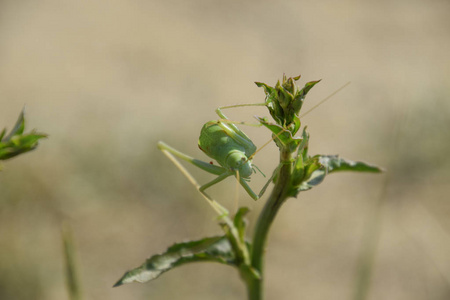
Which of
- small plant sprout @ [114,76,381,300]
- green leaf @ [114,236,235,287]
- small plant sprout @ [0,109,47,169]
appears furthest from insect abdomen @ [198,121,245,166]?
small plant sprout @ [0,109,47,169]

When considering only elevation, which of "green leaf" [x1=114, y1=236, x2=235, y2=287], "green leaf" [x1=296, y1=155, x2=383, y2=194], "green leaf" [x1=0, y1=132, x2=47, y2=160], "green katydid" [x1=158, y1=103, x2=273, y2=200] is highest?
"green leaf" [x1=0, y1=132, x2=47, y2=160]

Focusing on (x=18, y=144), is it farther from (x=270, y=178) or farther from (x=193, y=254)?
(x=270, y=178)

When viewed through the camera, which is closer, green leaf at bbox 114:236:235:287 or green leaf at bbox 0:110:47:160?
green leaf at bbox 0:110:47:160

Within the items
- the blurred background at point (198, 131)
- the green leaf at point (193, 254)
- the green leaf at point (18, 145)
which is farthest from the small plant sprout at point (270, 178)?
the blurred background at point (198, 131)

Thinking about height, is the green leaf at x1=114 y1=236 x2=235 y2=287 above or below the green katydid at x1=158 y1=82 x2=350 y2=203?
below

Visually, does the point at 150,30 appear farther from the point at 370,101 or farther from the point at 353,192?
the point at 353,192

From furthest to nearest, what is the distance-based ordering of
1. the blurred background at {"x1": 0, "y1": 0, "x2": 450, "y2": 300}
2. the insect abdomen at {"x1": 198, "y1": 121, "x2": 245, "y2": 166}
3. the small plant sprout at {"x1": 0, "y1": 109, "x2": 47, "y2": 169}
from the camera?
the blurred background at {"x1": 0, "y1": 0, "x2": 450, "y2": 300} < the insect abdomen at {"x1": 198, "y1": 121, "x2": 245, "y2": 166} < the small plant sprout at {"x1": 0, "y1": 109, "x2": 47, "y2": 169}

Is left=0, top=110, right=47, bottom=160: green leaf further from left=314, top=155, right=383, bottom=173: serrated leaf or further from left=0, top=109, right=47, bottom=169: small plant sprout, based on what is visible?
left=314, top=155, right=383, bottom=173: serrated leaf

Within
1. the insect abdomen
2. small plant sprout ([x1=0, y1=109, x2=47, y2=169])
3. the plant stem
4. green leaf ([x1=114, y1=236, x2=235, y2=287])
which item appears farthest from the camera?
the insect abdomen

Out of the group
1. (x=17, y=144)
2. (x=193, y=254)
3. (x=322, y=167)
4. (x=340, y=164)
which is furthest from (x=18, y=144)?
(x=340, y=164)
